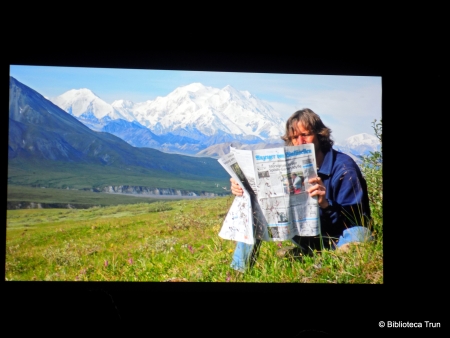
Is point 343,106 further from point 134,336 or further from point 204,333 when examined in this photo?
point 134,336

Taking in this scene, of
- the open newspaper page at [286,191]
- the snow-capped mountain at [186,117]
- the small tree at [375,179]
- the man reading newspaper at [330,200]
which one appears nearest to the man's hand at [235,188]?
the man reading newspaper at [330,200]

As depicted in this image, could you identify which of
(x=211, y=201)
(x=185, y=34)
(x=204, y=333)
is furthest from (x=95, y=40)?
(x=204, y=333)

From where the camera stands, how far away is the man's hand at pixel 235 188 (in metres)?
2.99

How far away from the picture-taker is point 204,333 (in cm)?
314

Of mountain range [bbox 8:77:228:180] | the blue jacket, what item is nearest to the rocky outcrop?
mountain range [bbox 8:77:228:180]

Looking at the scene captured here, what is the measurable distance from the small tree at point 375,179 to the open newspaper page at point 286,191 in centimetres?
37

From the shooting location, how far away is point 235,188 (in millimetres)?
3006

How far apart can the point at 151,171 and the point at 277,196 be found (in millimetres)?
863

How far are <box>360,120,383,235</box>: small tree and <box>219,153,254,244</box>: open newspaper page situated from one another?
2.56ft

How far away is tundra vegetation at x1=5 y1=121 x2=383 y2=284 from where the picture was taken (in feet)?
9.78

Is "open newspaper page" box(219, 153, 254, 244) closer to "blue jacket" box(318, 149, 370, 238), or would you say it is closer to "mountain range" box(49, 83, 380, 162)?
"mountain range" box(49, 83, 380, 162)

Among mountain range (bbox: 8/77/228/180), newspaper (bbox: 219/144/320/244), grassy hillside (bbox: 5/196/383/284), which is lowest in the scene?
grassy hillside (bbox: 5/196/383/284)

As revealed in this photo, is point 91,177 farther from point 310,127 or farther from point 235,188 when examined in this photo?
point 310,127

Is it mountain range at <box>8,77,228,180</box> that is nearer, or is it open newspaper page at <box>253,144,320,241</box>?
open newspaper page at <box>253,144,320,241</box>
